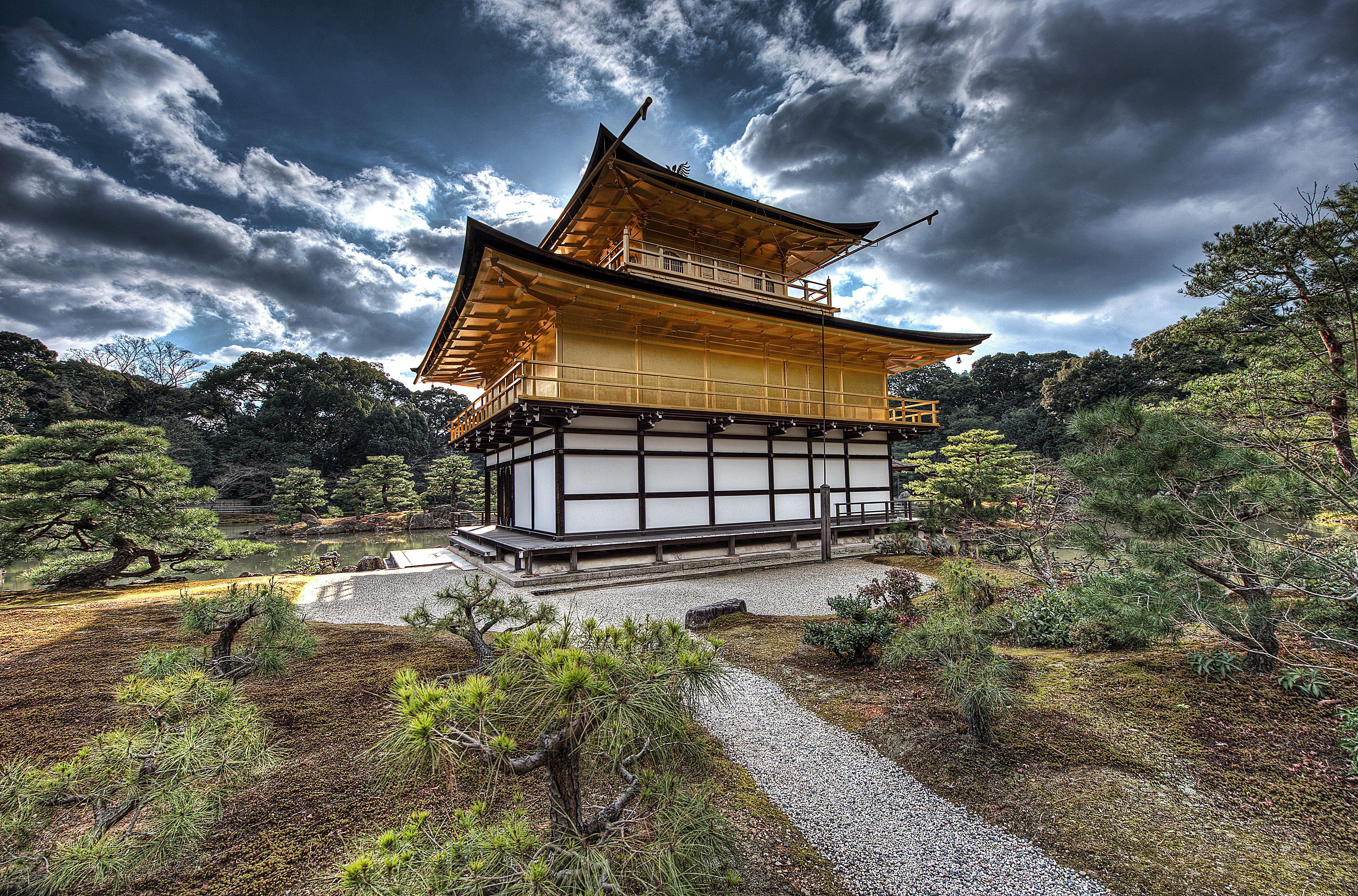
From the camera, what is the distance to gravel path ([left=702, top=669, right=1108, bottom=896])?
2457mm

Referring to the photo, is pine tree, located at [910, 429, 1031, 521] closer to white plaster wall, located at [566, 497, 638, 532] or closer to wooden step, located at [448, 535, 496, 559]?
white plaster wall, located at [566, 497, 638, 532]

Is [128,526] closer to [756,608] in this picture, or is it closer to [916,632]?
[756,608]

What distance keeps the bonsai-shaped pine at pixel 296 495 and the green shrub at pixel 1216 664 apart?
30400mm

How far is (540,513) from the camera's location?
1175 cm

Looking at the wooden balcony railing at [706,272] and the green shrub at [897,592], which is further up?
the wooden balcony railing at [706,272]

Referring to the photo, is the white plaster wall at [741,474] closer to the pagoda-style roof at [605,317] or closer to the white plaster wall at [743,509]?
the white plaster wall at [743,509]

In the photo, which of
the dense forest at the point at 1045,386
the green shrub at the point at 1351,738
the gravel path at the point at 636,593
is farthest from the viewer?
the dense forest at the point at 1045,386

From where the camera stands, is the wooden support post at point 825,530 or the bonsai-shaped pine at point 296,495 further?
the bonsai-shaped pine at point 296,495

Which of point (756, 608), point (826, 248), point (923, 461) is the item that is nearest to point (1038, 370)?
point (923, 461)

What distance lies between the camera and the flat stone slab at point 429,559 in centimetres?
1273

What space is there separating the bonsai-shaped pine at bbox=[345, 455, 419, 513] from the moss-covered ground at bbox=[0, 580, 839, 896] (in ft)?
70.8

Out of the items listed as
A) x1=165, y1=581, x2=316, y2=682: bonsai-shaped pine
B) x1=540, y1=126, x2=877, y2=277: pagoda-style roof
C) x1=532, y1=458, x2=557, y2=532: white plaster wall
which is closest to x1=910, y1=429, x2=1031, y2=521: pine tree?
x1=540, y1=126, x2=877, y2=277: pagoda-style roof

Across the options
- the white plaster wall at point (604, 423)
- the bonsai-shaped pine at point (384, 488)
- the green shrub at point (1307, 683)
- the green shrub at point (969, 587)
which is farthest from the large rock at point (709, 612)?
the bonsai-shaped pine at point (384, 488)

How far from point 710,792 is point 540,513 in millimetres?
9591
